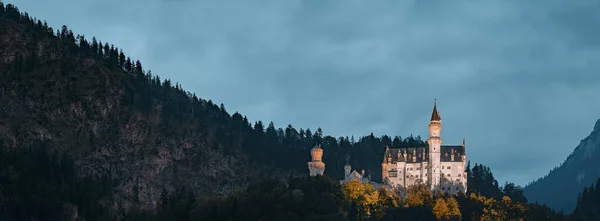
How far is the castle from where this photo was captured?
611 ft

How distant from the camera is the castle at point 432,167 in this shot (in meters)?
186

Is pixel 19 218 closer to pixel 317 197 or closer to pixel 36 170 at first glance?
pixel 36 170

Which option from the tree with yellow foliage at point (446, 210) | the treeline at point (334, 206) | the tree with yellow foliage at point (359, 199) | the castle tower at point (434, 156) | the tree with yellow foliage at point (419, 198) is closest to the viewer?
the treeline at point (334, 206)

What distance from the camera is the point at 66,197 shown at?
186 meters

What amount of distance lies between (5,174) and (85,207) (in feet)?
57.1

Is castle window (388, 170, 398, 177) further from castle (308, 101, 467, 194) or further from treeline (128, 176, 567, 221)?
treeline (128, 176, 567, 221)

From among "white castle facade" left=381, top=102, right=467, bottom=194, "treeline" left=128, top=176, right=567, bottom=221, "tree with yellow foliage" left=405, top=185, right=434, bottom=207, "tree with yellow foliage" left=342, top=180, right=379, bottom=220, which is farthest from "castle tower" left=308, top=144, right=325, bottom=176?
"tree with yellow foliage" left=405, top=185, right=434, bottom=207

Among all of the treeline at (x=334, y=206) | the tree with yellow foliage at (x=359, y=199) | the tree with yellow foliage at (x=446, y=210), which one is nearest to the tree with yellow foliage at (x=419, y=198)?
the treeline at (x=334, y=206)

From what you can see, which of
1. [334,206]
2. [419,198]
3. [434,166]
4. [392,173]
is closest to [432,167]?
[434,166]

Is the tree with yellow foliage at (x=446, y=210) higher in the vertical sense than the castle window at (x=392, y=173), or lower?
lower

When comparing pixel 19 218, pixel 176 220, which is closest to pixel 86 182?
pixel 19 218

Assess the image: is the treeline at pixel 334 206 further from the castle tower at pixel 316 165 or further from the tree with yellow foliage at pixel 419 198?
the castle tower at pixel 316 165

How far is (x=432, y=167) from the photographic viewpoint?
7323 inches

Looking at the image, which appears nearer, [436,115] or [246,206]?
[246,206]
